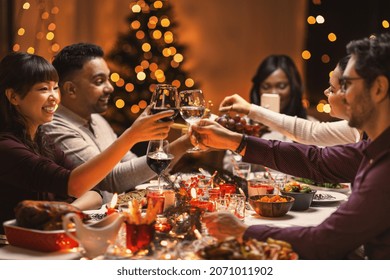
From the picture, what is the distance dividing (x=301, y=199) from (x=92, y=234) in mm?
1115

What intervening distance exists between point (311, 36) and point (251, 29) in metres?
0.91

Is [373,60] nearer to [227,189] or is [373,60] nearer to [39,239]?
[227,189]

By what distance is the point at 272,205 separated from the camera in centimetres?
226

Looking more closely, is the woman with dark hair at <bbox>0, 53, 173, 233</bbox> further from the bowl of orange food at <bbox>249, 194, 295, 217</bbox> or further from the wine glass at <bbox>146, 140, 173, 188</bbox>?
the bowl of orange food at <bbox>249, 194, 295, 217</bbox>

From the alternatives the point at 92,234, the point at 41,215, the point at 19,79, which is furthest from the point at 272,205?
the point at 19,79

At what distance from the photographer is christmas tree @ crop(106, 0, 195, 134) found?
18.4 feet

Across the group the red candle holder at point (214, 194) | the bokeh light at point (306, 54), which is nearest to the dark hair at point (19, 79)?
the red candle holder at point (214, 194)

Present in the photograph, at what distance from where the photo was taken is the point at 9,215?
7.65 feet

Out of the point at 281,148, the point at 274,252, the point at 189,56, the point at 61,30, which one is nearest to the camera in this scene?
the point at 274,252

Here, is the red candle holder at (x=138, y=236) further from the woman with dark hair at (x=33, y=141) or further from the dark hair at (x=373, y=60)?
the dark hair at (x=373, y=60)

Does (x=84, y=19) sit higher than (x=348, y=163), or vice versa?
(x=84, y=19)

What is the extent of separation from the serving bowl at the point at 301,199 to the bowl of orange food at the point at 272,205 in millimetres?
81

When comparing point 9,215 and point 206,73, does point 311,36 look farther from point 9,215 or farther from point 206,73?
point 9,215

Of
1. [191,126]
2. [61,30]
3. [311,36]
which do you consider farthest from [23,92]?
[311,36]
